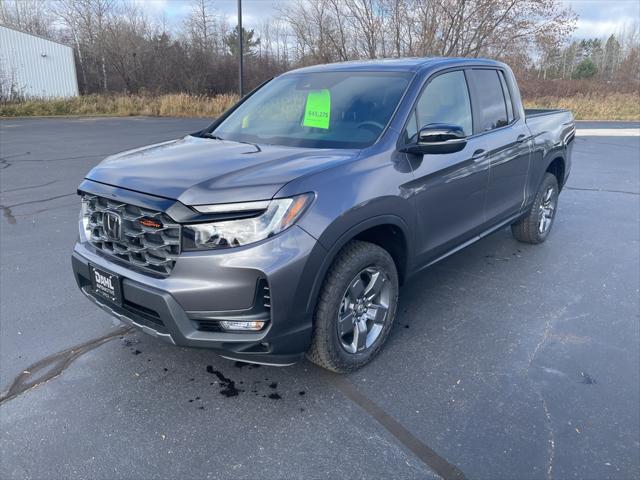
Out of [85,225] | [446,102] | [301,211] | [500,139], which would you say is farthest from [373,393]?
[500,139]

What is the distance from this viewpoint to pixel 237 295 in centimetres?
246

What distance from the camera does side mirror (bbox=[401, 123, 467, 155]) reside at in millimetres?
3158

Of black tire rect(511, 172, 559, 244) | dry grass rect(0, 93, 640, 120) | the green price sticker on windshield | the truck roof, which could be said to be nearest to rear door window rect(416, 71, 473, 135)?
the truck roof

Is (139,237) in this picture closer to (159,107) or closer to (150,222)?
(150,222)

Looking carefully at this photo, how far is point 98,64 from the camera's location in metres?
35.6

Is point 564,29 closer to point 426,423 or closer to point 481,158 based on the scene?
point 481,158

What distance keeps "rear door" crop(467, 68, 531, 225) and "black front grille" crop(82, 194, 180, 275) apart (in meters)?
2.73

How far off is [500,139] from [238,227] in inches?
112

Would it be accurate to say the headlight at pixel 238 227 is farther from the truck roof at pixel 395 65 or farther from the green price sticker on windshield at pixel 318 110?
the truck roof at pixel 395 65

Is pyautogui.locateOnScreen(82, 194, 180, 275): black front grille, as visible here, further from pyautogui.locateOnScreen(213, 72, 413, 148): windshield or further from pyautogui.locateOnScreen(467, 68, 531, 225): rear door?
pyautogui.locateOnScreen(467, 68, 531, 225): rear door

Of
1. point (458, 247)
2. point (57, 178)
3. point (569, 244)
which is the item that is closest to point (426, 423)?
point (458, 247)

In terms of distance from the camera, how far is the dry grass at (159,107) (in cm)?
2277

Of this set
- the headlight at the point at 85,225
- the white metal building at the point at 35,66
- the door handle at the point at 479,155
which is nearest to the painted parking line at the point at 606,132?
the door handle at the point at 479,155

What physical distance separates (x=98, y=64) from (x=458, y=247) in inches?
1498
